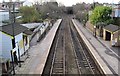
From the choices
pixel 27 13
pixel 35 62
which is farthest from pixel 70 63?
pixel 27 13

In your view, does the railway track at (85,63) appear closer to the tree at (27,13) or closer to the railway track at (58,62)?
the railway track at (58,62)

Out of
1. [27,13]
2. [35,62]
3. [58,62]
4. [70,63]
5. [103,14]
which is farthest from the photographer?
[27,13]

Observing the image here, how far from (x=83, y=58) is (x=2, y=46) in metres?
8.26

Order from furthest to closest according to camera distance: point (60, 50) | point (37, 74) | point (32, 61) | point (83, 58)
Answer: point (60, 50)
point (83, 58)
point (32, 61)
point (37, 74)

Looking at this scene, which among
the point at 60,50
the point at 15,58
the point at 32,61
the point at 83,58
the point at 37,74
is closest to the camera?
the point at 37,74

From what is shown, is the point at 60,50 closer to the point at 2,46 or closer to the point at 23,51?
the point at 23,51

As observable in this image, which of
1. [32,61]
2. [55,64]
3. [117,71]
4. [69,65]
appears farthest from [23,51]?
[117,71]

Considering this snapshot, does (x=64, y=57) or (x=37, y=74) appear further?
(x=64, y=57)

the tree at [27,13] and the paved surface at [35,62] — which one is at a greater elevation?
the tree at [27,13]

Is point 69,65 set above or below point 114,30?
below

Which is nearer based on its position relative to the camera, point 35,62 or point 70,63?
point 35,62

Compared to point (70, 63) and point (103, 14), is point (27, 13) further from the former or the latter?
point (70, 63)

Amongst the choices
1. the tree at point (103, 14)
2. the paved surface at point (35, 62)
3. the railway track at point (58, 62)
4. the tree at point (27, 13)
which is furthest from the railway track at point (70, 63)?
the tree at point (27, 13)

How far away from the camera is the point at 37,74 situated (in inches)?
637
